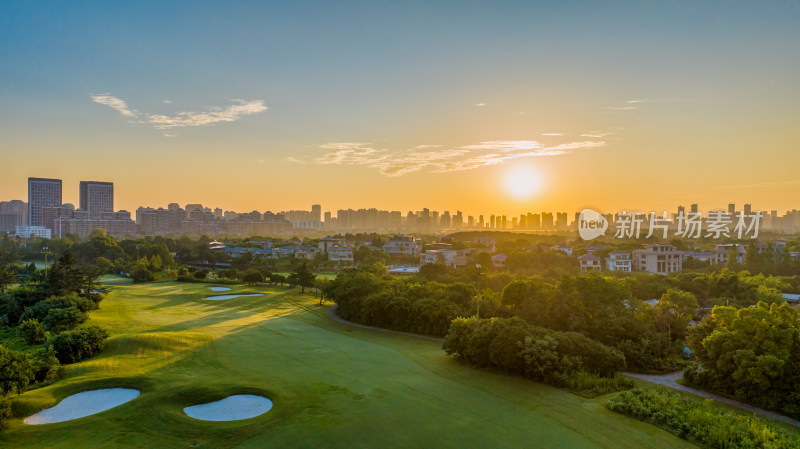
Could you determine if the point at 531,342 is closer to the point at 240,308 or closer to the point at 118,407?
the point at 118,407

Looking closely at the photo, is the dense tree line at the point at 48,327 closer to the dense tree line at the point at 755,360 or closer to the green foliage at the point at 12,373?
the green foliage at the point at 12,373

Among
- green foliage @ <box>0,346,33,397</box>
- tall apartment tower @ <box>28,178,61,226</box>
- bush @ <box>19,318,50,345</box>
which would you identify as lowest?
bush @ <box>19,318,50,345</box>

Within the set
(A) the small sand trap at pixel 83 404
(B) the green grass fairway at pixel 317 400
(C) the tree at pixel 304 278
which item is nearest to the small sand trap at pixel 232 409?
(B) the green grass fairway at pixel 317 400

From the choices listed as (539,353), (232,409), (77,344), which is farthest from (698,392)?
(77,344)

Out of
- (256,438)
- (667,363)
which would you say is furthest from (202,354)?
(667,363)

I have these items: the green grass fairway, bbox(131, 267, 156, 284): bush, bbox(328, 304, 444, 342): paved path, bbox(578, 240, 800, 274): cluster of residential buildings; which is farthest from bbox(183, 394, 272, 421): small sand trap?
bbox(578, 240, 800, 274): cluster of residential buildings

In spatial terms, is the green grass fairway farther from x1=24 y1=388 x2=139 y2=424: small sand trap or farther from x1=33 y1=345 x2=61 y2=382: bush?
x1=33 y1=345 x2=61 y2=382: bush

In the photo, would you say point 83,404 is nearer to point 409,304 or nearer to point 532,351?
point 532,351
